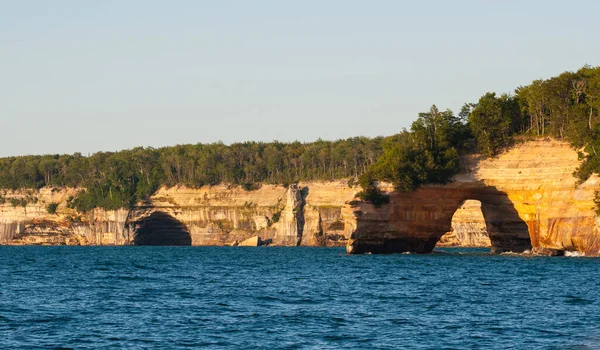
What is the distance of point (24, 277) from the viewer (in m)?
58.0

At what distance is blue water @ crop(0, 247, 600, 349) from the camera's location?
1180 inches

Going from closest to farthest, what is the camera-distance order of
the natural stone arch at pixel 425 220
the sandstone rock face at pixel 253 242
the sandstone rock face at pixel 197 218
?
the natural stone arch at pixel 425 220 < the sandstone rock face at pixel 197 218 < the sandstone rock face at pixel 253 242

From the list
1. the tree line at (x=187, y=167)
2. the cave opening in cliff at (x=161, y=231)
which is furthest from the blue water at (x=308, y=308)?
the cave opening in cliff at (x=161, y=231)

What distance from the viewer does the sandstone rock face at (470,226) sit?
134875 mm

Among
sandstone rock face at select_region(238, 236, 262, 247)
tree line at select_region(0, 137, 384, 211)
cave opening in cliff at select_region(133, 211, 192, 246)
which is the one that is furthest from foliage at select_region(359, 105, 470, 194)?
cave opening in cliff at select_region(133, 211, 192, 246)

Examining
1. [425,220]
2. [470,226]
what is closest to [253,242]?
[470,226]

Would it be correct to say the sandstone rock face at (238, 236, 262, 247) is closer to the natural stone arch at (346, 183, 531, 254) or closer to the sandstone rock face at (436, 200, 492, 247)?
the sandstone rock face at (436, 200, 492, 247)

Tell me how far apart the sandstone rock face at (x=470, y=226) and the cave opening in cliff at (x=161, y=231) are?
46630mm

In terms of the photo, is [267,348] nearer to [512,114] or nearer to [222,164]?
[512,114]

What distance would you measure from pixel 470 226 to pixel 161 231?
55.7 metres

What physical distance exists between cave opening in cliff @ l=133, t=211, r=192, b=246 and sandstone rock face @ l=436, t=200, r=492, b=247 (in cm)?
4663

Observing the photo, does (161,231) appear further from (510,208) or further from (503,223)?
(510,208)

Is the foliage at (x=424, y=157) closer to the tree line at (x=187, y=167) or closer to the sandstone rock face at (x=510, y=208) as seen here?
the sandstone rock face at (x=510, y=208)

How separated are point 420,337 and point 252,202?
120 meters
